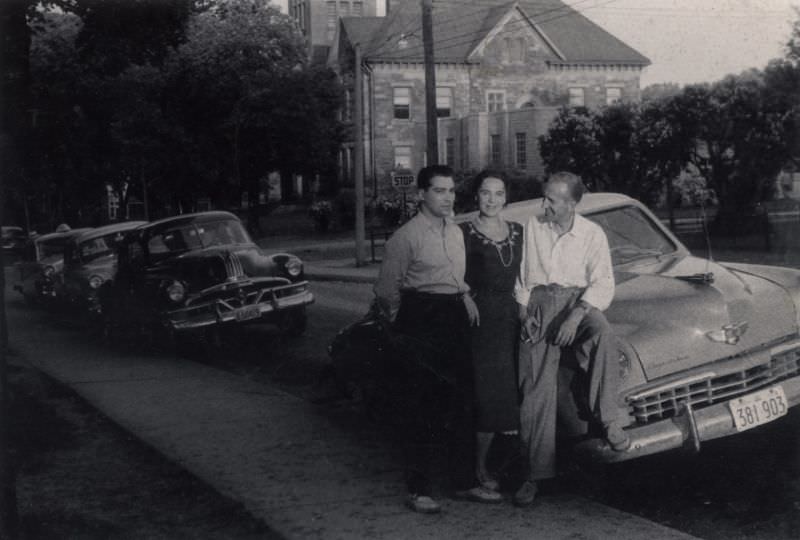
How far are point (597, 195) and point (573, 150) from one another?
30.9 metres

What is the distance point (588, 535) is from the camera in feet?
15.9

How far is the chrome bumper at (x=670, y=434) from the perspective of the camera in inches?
195

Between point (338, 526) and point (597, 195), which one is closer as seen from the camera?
point (338, 526)

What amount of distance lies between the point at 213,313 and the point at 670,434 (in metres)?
8.11

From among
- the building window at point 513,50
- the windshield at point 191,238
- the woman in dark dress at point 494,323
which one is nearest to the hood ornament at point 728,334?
the woman in dark dress at point 494,323

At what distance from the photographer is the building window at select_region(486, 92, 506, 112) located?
54031 millimetres

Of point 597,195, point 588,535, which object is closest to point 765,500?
point 588,535

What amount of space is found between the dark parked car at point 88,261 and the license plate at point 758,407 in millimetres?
12899

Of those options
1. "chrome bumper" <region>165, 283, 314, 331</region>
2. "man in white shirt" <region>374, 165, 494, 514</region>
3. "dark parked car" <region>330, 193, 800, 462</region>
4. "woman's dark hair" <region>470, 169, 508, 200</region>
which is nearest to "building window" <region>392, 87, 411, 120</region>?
"chrome bumper" <region>165, 283, 314, 331</region>

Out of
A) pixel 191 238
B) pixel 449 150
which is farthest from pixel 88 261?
pixel 449 150

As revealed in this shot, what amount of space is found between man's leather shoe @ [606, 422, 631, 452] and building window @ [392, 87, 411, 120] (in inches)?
1936

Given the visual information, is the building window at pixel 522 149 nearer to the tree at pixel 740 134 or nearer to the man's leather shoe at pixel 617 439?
the tree at pixel 740 134

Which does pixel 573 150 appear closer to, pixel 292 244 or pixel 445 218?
pixel 292 244

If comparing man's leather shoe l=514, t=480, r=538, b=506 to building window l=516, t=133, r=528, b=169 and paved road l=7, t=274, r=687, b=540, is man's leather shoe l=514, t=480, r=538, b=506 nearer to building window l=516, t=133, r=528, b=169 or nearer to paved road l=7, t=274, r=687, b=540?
→ paved road l=7, t=274, r=687, b=540
